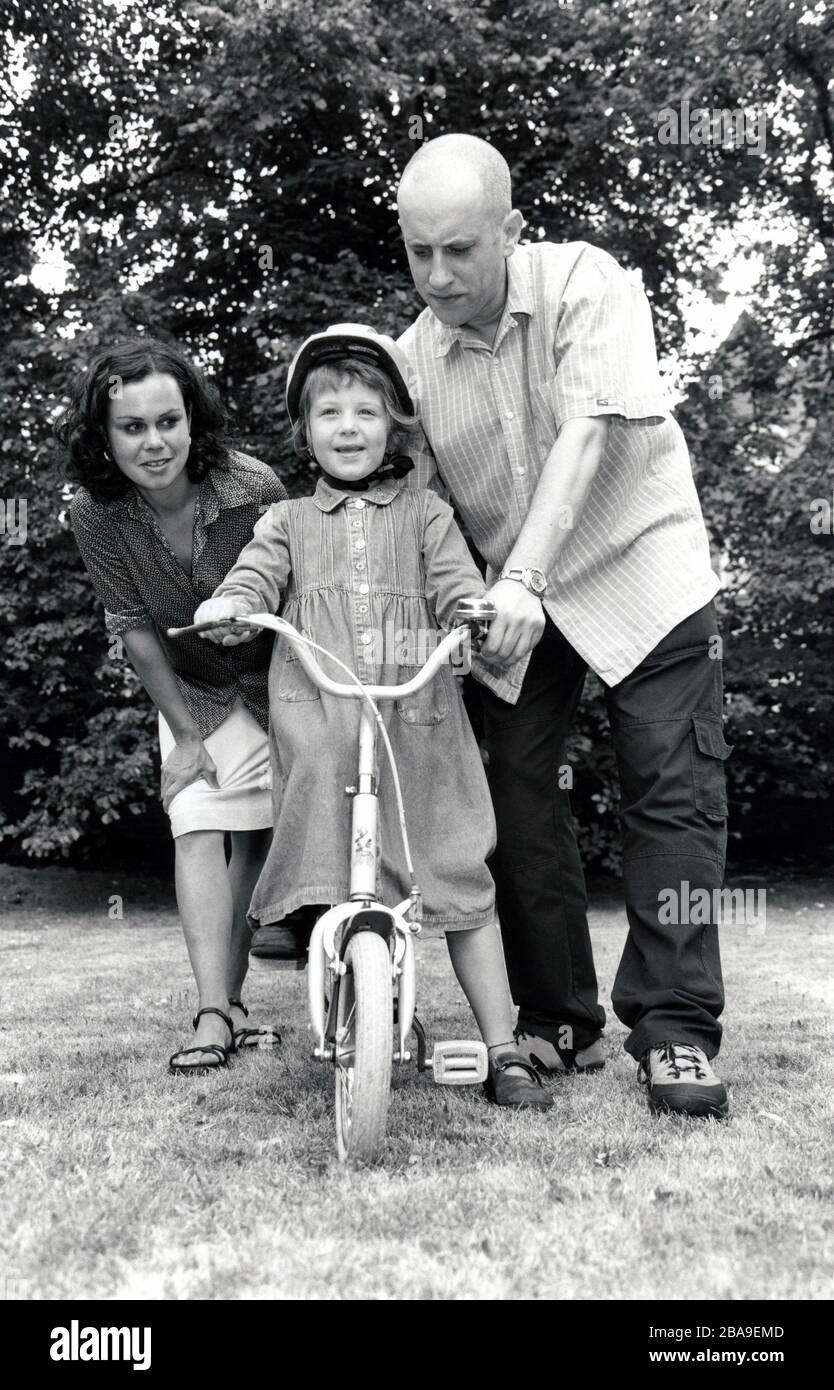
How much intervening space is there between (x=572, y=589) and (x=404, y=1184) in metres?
1.49

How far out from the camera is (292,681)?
305 centimetres

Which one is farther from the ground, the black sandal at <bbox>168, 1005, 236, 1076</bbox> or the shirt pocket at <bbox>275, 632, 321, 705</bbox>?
the shirt pocket at <bbox>275, 632, 321, 705</bbox>

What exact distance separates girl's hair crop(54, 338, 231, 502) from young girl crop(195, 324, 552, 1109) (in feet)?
1.75

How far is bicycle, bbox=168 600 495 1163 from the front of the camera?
95.9 inches

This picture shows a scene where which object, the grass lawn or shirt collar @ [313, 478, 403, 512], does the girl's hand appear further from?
the grass lawn

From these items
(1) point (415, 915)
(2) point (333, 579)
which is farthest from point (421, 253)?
(1) point (415, 915)

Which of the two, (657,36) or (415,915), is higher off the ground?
(657,36)

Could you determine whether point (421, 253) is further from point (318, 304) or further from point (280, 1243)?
point (318, 304)

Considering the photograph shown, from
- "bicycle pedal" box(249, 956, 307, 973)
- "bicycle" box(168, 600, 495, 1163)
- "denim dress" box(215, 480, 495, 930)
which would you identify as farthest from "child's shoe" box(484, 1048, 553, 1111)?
"bicycle pedal" box(249, 956, 307, 973)

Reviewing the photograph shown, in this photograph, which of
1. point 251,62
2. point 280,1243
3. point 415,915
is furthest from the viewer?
point 251,62
